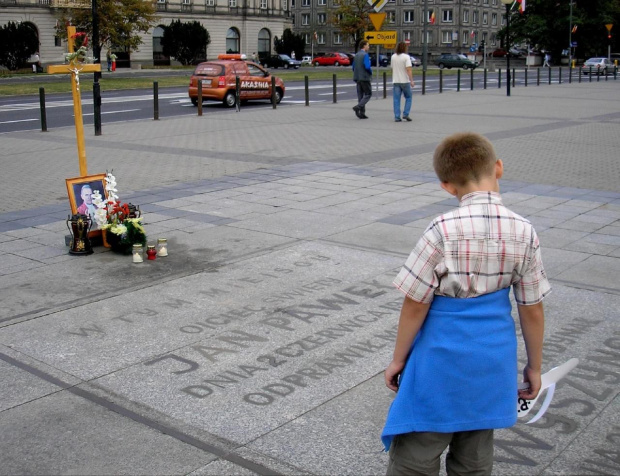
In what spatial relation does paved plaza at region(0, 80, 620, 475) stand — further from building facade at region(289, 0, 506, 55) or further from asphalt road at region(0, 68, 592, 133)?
building facade at region(289, 0, 506, 55)

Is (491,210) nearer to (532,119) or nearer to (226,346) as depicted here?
(226,346)

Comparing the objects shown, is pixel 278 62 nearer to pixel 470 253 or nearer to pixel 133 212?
pixel 133 212

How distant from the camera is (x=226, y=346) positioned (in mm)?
5184

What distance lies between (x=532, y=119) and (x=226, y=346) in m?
17.2

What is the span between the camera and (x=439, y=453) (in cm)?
268

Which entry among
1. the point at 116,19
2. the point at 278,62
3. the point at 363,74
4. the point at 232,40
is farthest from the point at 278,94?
the point at 232,40

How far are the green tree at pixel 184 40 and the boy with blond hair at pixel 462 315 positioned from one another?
74.4m

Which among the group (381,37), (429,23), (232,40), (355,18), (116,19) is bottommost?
(381,37)

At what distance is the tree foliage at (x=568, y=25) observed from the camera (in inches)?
3344

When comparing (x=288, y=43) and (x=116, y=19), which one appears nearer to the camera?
(x=116, y=19)

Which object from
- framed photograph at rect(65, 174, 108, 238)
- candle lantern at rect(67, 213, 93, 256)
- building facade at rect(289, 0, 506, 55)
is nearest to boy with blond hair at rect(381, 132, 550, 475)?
candle lantern at rect(67, 213, 93, 256)

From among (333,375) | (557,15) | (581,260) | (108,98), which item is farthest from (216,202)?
(557,15)

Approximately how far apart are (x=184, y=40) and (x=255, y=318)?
72077mm

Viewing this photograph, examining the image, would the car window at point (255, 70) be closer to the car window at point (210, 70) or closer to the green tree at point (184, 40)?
the car window at point (210, 70)
